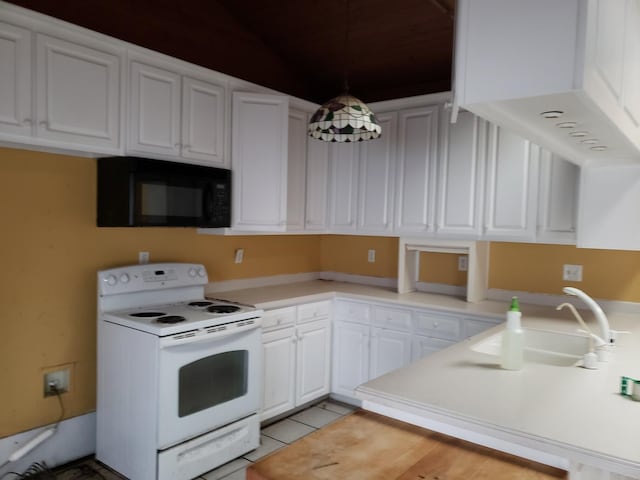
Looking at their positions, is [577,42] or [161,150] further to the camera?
[161,150]

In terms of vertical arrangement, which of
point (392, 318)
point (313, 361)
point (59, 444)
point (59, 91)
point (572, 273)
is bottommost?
point (59, 444)

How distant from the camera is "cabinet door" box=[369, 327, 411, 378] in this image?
10.8ft

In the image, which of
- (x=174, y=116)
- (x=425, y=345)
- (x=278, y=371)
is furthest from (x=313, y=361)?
(x=174, y=116)

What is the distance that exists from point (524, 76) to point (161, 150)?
2141mm

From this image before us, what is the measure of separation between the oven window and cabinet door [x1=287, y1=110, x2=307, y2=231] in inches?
45.5

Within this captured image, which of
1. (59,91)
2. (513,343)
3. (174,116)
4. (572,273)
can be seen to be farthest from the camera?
(572,273)

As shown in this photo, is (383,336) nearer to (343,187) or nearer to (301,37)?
(343,187)

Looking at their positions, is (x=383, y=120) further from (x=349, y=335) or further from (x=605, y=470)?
(x=605, y=470)

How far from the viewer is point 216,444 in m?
2.63

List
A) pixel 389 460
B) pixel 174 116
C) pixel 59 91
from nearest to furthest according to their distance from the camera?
1. pixel 389 460
2. pixel 59 91
3. pixel 174 116

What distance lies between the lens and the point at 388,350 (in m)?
3.36

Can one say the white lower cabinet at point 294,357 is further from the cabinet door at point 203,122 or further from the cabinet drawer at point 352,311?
the cabinet door at point 203,122

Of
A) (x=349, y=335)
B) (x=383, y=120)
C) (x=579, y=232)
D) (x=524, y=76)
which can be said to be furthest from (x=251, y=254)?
(x=524, y=76)

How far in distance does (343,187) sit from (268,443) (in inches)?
78.1
